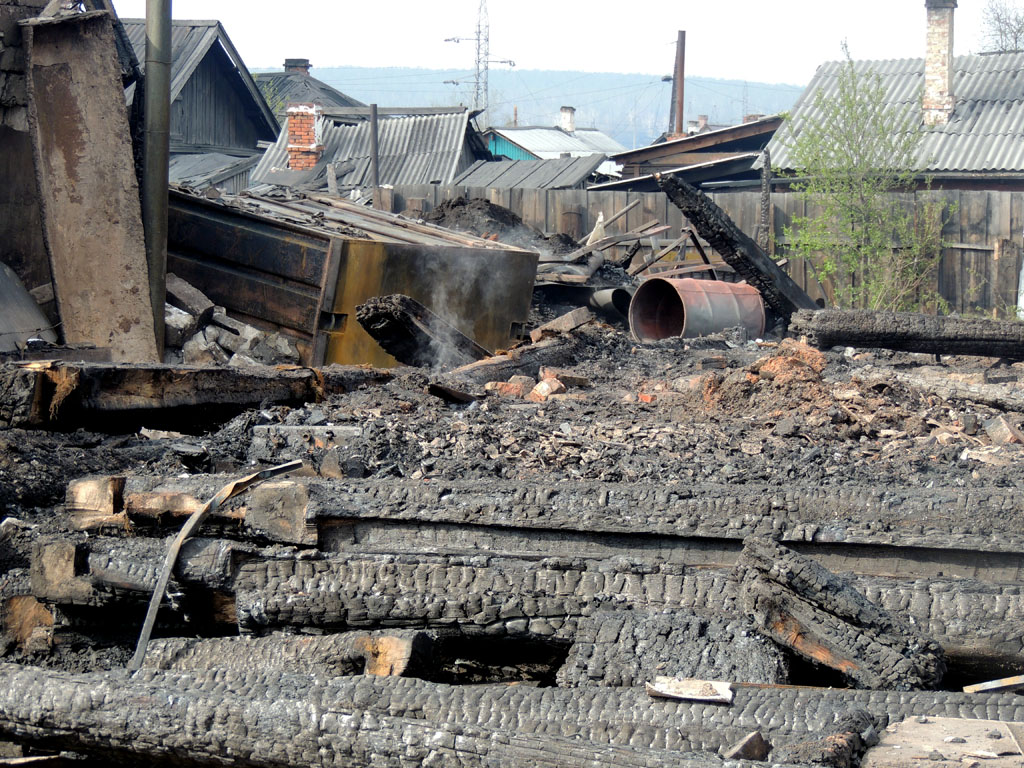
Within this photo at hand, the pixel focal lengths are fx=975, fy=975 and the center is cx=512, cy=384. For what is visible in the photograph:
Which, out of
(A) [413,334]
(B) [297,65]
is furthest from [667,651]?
(B) [297,65]

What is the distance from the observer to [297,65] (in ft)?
103

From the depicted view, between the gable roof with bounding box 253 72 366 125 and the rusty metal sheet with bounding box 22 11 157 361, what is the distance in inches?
942

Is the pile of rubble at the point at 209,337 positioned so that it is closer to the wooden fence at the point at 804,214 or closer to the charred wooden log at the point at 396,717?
the charred wooden log at the point at 396,717

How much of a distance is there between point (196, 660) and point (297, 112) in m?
17.2

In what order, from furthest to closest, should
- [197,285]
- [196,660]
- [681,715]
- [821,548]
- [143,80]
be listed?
[197,285] < [143,80] < [821,548] < [196,660] < [681,715]

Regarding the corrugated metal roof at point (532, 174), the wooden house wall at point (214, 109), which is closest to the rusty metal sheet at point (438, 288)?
the corrugated metal roof at point (532, 174)

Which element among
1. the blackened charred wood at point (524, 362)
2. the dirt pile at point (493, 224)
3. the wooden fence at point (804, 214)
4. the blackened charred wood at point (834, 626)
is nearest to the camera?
the blackened charred wood at point (834, 626)

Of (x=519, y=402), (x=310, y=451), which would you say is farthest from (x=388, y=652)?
(x=519, y=402)

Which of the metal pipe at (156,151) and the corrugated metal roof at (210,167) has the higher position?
the corrugated metal roof at (210,167)

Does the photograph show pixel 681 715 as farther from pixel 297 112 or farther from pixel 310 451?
pixel 297 112

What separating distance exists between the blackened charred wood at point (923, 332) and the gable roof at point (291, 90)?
2610 centimetres

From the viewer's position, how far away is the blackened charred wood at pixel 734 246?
10.1 m

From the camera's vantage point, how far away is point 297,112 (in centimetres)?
1864

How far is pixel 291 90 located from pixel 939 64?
2072 cm
